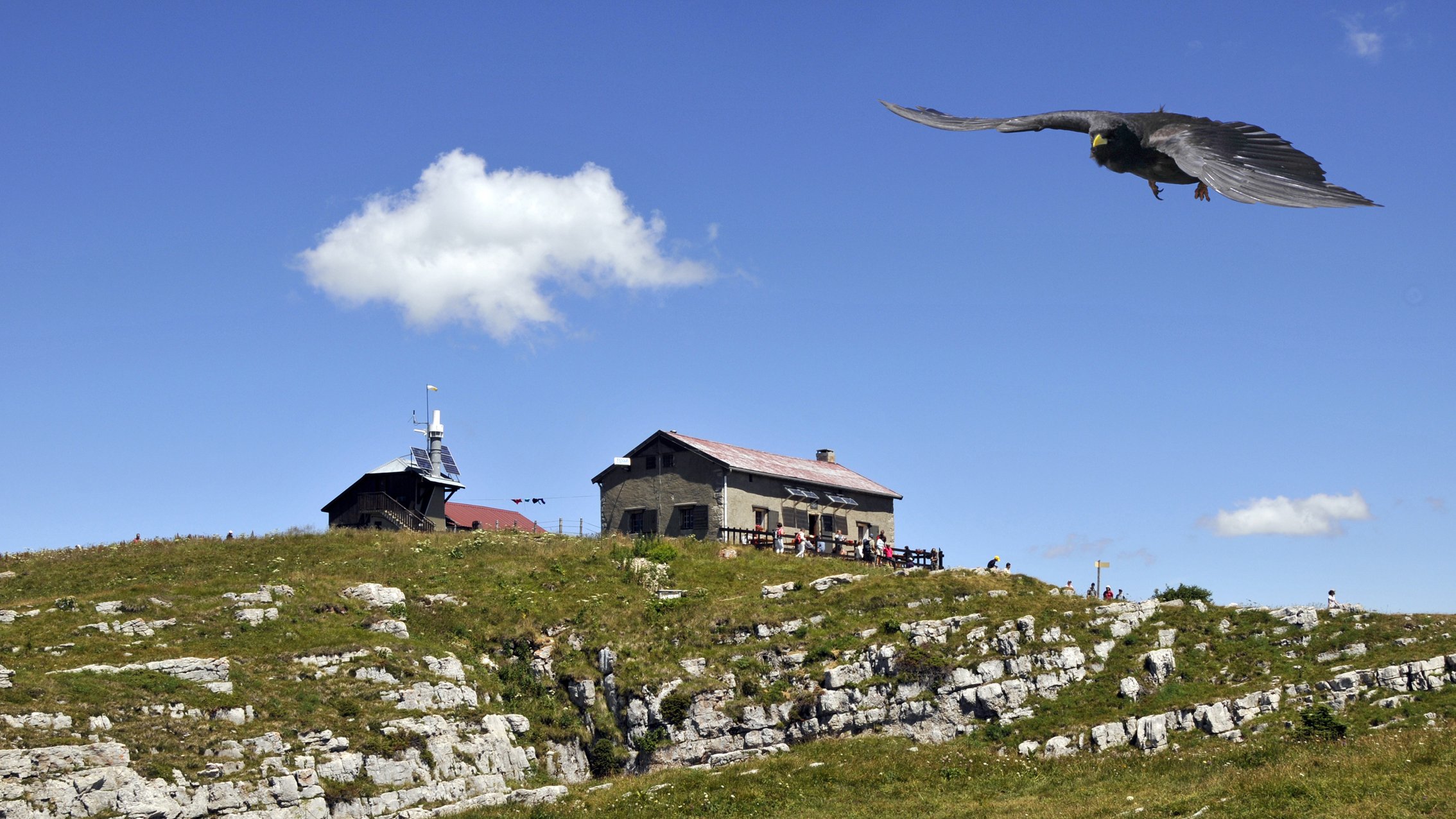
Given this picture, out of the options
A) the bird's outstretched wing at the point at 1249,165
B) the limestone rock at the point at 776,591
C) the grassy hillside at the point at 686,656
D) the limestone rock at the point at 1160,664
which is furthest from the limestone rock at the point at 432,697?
the bird's outstretched wing at the point at 1249,165

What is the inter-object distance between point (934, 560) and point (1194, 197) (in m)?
50.7

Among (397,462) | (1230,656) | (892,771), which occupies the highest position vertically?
(397,462)

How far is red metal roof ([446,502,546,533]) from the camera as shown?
3735 inches

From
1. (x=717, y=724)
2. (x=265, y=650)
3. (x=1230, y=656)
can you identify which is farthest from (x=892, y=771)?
(x=265, y=650)

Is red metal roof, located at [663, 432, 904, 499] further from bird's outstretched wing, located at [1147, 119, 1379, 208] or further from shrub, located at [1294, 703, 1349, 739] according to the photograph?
bird's outstretched wing, located at [1147, 119, 1379, 208]

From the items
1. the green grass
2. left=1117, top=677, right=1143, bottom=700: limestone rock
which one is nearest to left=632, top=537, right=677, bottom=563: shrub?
the green grass

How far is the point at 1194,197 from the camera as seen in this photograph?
39.9 feet

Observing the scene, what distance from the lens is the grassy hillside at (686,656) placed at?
107ft

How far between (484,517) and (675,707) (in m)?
58.2

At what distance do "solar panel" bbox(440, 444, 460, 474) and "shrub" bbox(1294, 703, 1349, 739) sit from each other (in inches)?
2032

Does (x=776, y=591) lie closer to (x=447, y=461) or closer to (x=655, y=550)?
(x=655, y=550)

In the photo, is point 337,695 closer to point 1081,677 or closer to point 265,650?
point 265,650

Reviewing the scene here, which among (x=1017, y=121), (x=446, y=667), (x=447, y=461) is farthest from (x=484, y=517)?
(x=1017, y=121)

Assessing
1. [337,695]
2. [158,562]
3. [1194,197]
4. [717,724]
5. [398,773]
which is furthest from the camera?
[158,562]
